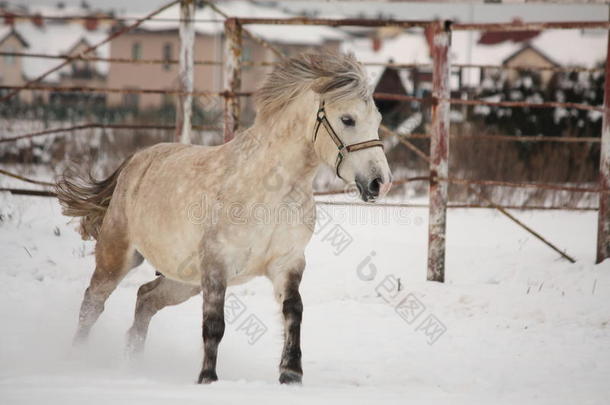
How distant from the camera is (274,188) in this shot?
11.8ft

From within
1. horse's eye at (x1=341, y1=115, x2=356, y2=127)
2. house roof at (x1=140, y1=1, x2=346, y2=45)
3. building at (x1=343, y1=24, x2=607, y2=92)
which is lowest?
horse's eye at (x1=341, y1=115, x2=356, y2=127)

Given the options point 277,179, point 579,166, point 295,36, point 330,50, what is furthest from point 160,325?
point 295,36

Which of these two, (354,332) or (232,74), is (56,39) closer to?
(232,74)

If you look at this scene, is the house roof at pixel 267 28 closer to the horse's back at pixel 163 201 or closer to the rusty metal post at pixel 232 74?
the rusty metal post at pixel 232 74

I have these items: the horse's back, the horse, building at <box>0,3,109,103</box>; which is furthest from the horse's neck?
building at <box>0,3,109,103</box>

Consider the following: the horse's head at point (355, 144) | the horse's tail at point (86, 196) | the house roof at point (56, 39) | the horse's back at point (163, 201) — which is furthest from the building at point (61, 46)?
the horse's head at point (355, 144)

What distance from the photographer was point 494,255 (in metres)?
6.83

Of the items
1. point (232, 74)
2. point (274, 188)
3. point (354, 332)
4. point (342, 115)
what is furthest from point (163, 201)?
point (232, 74)

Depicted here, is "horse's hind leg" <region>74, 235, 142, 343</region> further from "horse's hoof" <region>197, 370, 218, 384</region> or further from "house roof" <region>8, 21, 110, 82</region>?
"house roof" <region>8, 21, 110, 82</region>

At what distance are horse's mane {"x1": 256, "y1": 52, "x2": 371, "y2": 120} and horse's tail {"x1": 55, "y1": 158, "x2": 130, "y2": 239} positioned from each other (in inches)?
57.4

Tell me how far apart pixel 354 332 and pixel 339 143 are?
2115 mm

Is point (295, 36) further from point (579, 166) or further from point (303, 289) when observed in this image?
point (303, 289)

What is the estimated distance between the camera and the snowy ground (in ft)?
11.0

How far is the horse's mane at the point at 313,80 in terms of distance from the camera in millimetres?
3416
